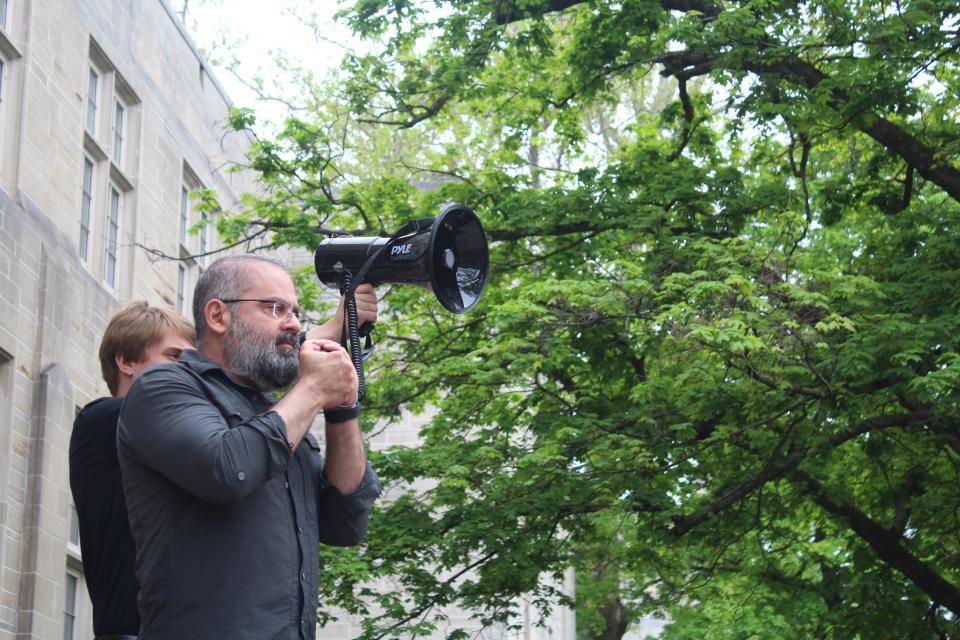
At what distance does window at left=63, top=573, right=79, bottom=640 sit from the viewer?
13.3 metres

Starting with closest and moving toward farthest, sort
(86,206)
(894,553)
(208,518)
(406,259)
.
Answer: (208,518) < (406,259) < (894,553) < (86,206)

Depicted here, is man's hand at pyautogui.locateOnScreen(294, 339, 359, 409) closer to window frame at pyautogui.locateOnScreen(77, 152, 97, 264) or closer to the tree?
the tree

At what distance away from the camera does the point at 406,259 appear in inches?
174

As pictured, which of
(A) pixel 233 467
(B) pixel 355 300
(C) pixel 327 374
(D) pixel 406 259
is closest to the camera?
(A) pixel 233 467

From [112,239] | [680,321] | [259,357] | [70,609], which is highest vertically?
[112,239]

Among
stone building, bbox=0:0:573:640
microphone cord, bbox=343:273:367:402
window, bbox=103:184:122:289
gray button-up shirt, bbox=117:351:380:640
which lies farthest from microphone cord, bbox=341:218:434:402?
window, bbox=103:184:122:289

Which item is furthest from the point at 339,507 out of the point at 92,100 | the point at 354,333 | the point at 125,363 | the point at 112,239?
the point at 92,100

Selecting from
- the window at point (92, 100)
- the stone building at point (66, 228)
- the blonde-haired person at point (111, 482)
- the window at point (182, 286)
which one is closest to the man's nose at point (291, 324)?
the blonde-haired person at point (111, 482)

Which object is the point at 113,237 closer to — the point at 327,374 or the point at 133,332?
the point at 133,332

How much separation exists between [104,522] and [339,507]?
860mm

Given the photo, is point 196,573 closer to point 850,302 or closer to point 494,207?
point 850,302

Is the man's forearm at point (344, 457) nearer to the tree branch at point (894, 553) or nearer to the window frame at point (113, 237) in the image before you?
the tree branch at point (894, 553)

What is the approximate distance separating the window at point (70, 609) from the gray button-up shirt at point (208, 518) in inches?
397

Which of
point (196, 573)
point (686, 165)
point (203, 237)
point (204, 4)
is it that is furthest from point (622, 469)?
point (204, 4)
